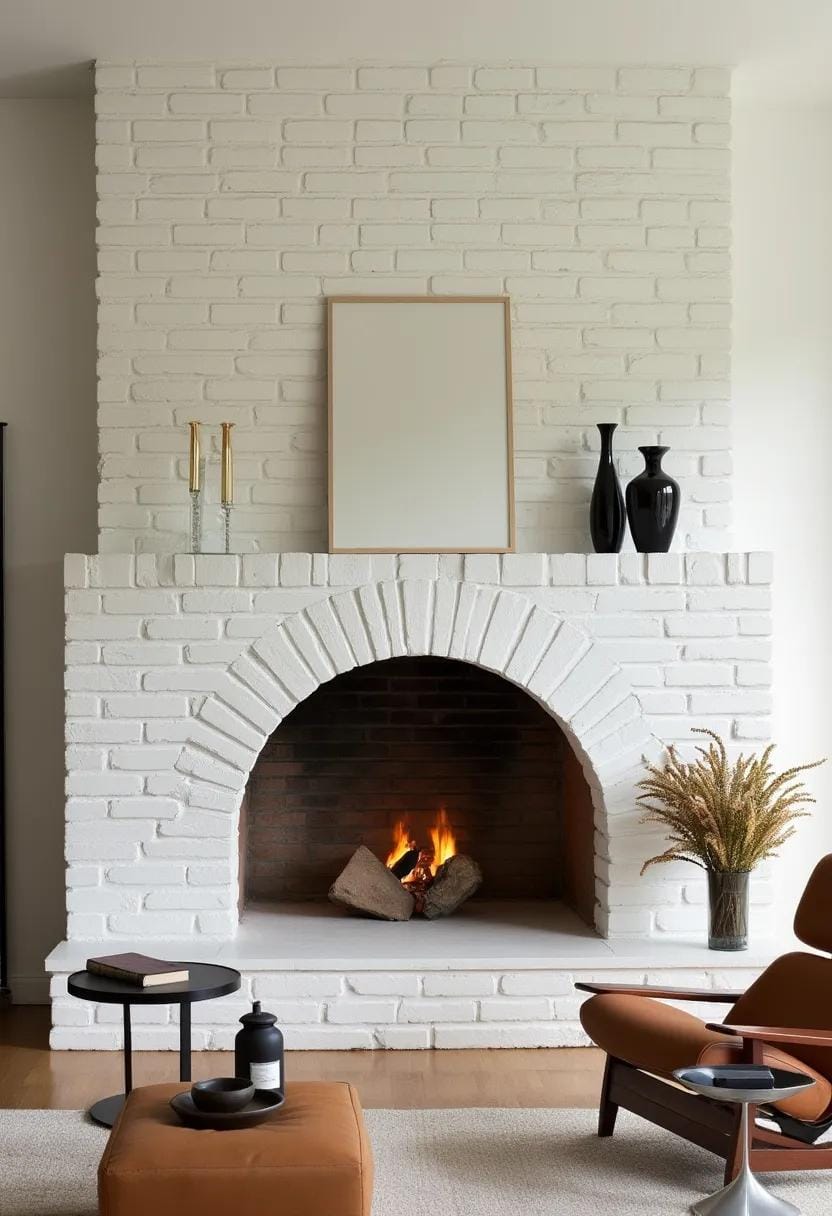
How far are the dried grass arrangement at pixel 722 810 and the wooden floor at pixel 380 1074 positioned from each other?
0.78m

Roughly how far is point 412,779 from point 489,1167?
222 cm

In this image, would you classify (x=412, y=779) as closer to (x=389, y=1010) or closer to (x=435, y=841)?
(x=435, y=841)

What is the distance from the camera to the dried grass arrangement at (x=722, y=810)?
463cm

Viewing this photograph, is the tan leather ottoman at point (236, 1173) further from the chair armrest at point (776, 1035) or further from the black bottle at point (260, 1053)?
the chair armrest at point (776, 1035)

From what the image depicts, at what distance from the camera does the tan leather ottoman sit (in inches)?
111

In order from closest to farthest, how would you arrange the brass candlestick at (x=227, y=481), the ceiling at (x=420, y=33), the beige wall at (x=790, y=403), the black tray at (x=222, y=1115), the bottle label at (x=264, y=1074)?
the black tray at (x=222, y=1115), the bottle label at (x=264, y=1074), the ceiling at (x=420, y=33), the brass candlestick at (x=227, y=481), the beige wall at (x=790, y=403)

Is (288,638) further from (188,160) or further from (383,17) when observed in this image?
(383,17)

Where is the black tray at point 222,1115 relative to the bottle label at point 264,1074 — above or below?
below

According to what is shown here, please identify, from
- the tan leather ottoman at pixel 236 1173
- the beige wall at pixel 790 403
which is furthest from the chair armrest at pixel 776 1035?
the beige wall at pixel 790 403

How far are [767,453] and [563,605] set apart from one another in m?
1.14

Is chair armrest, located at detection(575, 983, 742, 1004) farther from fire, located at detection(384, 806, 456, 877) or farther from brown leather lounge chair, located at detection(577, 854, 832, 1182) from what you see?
fire, located at detection(384, 806, 456, 877)

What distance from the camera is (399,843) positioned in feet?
18.6

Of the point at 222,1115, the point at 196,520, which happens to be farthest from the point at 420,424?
the point at 222,1115

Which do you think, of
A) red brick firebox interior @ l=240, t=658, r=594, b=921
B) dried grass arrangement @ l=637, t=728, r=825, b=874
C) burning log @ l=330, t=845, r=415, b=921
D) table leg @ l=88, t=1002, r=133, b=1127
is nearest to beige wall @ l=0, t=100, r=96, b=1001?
red brick firebox interior @ l=240, t=658, r=594, b=921
